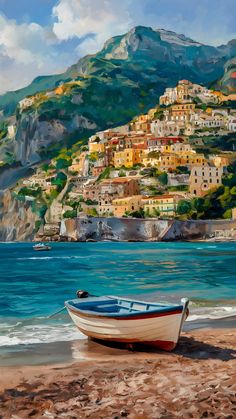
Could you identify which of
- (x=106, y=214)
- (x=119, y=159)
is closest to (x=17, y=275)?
(x=106, y=214)

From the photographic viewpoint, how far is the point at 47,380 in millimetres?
11156

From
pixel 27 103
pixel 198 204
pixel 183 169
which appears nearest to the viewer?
pixel 198 204

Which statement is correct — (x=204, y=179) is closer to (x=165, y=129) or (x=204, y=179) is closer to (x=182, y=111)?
(x=165, y=129)

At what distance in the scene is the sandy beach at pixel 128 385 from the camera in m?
9.19

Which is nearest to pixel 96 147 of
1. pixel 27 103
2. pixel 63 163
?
pixel 63 163

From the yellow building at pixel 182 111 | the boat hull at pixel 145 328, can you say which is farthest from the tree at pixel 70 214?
the boat hull at pixel 145 328

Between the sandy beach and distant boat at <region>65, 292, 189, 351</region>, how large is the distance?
312mm

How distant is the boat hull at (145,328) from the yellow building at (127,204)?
3305 inches

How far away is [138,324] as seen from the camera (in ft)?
43.2

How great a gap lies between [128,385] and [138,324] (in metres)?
2.69

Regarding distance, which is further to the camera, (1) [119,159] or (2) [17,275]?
(1) [119,159]

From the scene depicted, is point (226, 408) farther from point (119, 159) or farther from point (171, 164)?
point (119, 159)

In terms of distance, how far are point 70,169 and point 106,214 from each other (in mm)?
34375

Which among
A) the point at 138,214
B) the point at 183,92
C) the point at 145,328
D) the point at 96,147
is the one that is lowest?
the point at 145,328
